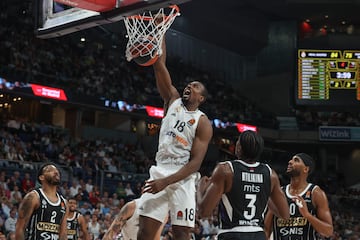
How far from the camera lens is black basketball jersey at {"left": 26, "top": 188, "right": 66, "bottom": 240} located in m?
6.82

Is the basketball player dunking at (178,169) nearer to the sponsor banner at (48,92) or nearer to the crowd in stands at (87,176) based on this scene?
the crowd in stands at (87,176)

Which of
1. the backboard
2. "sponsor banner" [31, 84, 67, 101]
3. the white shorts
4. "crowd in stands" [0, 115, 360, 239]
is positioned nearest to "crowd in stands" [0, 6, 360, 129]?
"sponsor banner" [31, 84, 67, 101]

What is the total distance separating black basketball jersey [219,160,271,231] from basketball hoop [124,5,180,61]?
1.94 meters

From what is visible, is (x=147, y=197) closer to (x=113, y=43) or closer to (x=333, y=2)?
(x=113, y=43)

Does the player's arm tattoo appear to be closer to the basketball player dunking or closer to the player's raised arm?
the basketball player dunking

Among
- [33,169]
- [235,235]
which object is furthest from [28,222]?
[33,169]

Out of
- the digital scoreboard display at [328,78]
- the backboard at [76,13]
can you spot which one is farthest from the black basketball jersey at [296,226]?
the digital scoreboard display at [328,78]

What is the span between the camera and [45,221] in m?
6.87

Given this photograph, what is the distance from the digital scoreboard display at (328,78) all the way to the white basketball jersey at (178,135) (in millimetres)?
12240

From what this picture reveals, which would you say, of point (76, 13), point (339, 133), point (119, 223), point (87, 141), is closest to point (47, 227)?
point (119, 223)

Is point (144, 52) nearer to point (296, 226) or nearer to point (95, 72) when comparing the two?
point (296, 226)

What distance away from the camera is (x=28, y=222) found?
679 centimetres

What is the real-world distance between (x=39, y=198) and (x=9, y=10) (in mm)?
18111

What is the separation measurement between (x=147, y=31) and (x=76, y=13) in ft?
3.21
